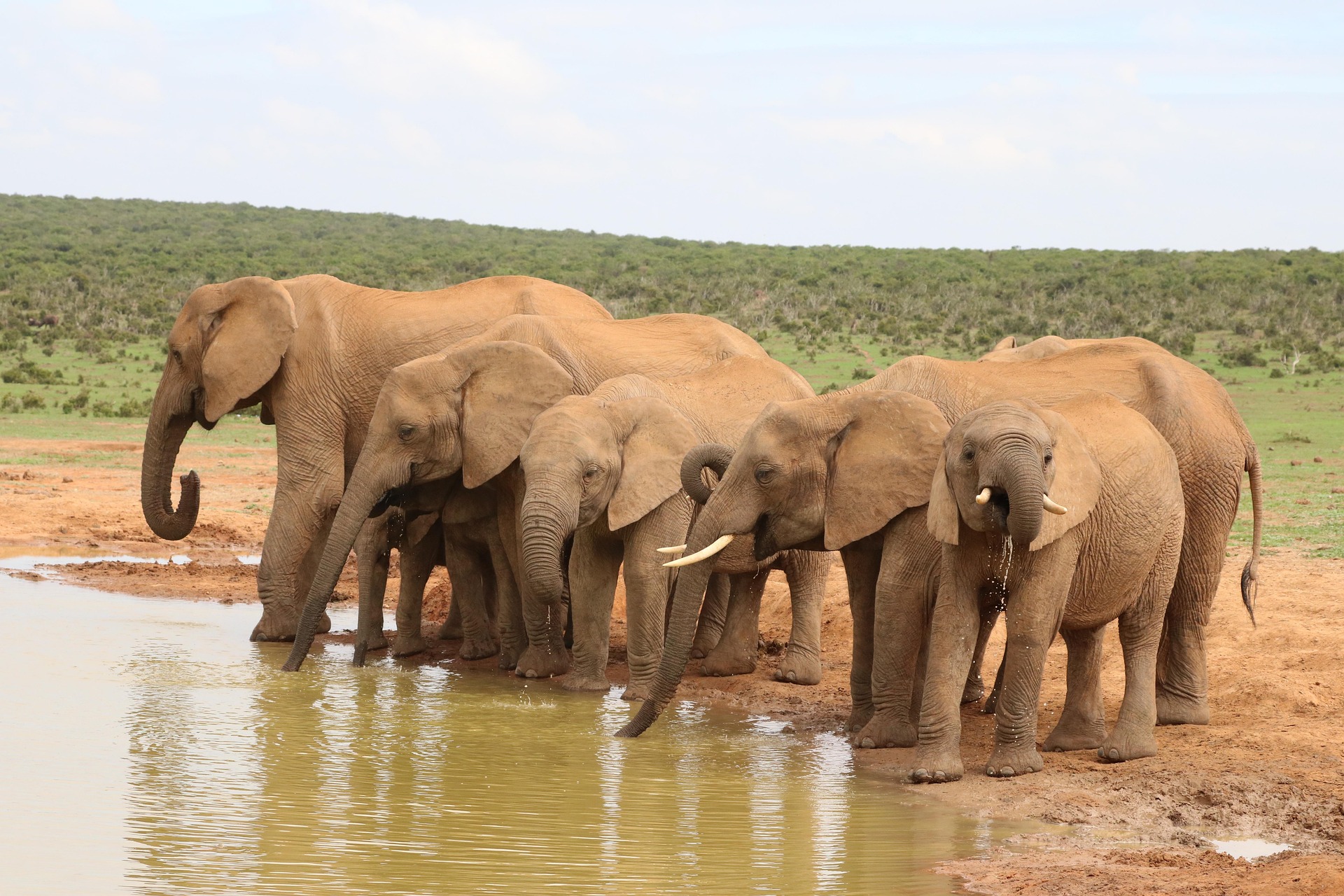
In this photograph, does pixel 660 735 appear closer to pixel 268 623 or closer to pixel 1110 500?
pixel 1110 500

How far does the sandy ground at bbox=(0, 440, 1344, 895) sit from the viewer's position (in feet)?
20.1

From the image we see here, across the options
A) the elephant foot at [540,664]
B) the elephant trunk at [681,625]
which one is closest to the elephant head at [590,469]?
the elephant trunk at [681,625]

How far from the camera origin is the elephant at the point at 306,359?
11.4 metres

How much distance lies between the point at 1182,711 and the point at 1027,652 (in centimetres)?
178

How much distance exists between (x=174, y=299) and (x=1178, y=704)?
41075mm

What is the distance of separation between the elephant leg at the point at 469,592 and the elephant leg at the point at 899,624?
130 inches

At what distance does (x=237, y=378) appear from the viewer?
449 inches

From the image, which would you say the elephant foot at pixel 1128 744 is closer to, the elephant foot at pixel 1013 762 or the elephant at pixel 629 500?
the elephant foot at pixel 1013 762

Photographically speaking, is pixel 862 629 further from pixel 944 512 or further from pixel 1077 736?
pixel 944 512

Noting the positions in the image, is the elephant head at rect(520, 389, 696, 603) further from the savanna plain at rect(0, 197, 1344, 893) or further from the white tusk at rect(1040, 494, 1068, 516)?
the white tusk at rect(1040, 494, 1068, 516)

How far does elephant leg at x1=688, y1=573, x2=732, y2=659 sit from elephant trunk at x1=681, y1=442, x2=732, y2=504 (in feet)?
5.77

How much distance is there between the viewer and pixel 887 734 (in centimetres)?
814

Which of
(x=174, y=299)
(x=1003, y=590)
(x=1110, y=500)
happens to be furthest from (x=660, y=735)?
(x=174, y=299)

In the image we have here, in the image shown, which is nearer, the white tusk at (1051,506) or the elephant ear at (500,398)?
the white tusk at (1051,506)
